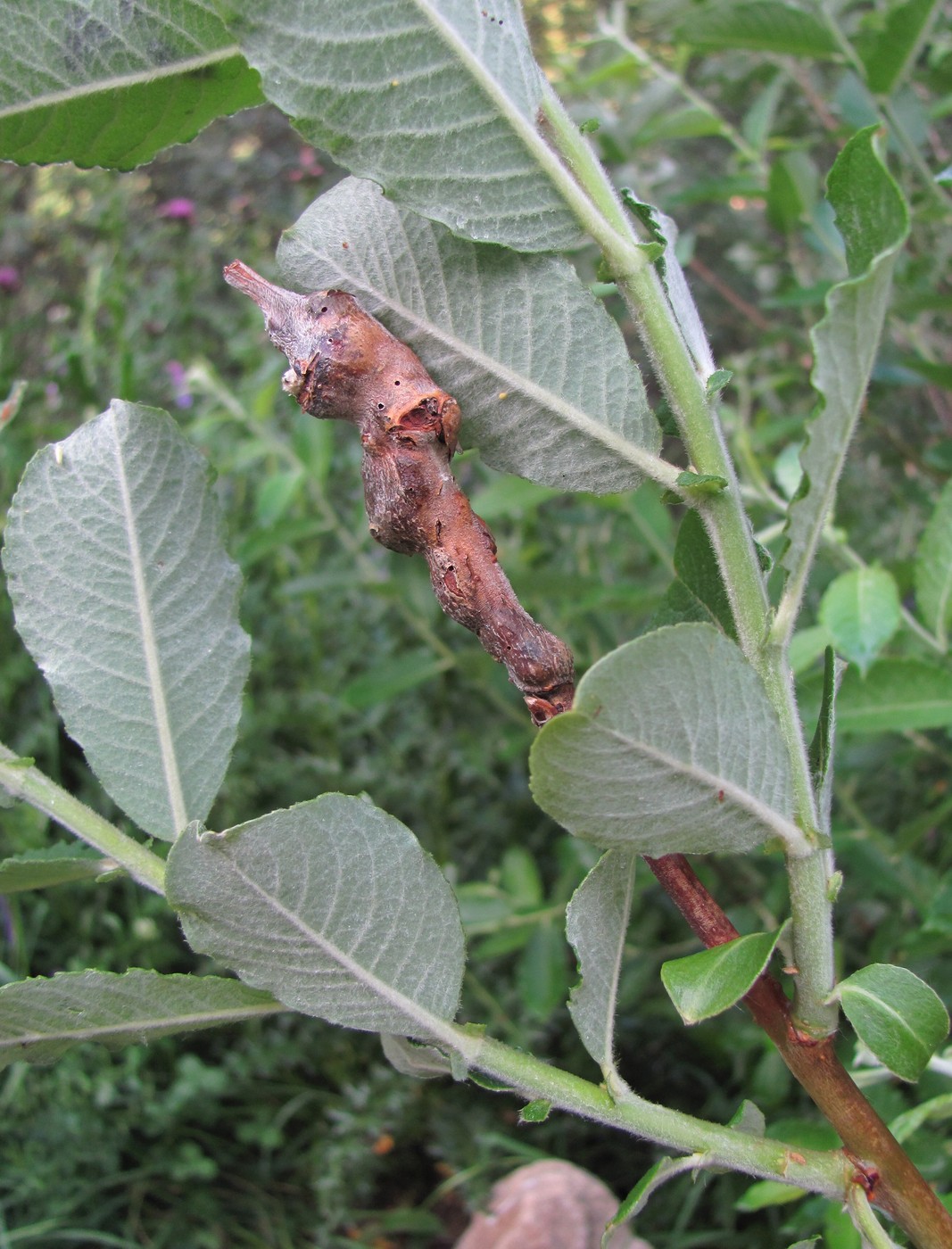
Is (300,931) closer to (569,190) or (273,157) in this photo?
(569,190)

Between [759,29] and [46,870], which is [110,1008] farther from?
[759,29]

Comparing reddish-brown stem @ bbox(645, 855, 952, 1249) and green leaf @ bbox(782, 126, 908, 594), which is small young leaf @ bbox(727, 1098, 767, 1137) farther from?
green leaf @ bbox(782, 126, 908, 594)

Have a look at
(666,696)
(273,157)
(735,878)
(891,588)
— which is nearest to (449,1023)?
(666,696)

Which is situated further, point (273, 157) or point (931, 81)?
point (273, 157)

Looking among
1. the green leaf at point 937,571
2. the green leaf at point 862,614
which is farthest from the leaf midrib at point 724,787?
the green leaf at point 937,571

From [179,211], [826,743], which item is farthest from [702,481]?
[179,211]

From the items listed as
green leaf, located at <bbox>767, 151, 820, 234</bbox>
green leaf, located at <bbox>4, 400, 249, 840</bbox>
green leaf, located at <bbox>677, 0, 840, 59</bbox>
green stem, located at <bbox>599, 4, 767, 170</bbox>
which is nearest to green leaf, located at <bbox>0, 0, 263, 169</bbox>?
green leaf, located at <bbox>4, 400, 249, 840</bbox>
